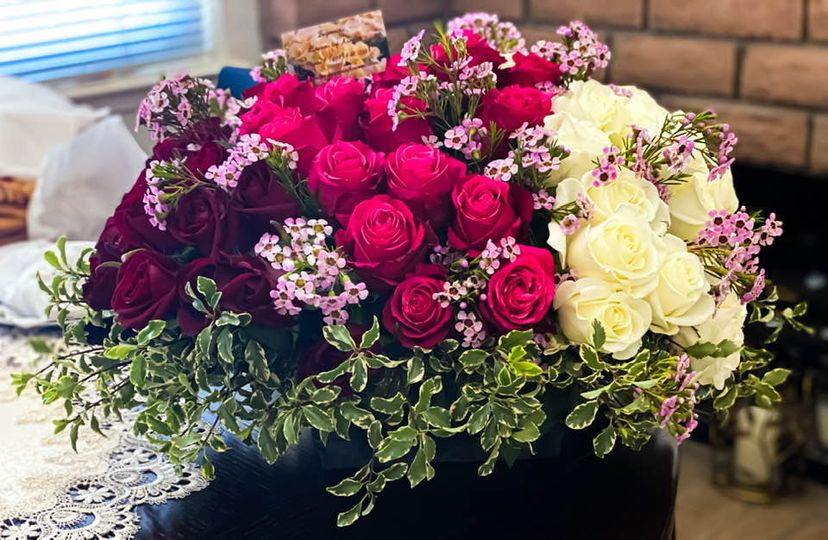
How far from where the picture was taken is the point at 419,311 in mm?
788

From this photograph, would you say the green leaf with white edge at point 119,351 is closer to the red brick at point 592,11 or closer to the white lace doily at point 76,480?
the white lace doily at point 76,480

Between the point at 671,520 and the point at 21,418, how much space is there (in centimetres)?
65

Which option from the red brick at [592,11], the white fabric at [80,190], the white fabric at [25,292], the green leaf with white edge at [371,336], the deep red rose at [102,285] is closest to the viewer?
the green leaf with white edge at [371,336]

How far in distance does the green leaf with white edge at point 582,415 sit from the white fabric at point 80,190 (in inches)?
34.9

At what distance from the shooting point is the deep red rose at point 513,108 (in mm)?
862

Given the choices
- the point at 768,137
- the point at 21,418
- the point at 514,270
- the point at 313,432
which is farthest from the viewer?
the point at 768,137

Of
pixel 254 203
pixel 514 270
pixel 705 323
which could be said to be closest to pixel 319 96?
pixel 254 203

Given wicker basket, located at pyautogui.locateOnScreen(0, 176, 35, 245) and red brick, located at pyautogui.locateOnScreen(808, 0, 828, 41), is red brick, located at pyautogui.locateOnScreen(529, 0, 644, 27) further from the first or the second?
wicker basket, located at pyautogui.locateOnScreen(0, 176, 35, 245)

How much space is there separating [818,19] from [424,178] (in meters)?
1.56

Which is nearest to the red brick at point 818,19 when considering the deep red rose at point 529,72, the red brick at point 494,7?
the red brick at point 494,7

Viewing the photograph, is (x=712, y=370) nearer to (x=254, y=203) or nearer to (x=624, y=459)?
(x=624, y=459)

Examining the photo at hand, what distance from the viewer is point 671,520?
3.10 ft

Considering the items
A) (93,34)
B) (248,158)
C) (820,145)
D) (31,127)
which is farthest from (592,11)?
(248,158)


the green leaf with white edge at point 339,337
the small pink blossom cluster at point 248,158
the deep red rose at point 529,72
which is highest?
the deep red rose at point 529,72
